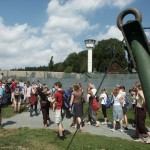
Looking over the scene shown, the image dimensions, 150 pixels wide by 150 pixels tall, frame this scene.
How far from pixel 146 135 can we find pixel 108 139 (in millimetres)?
1549

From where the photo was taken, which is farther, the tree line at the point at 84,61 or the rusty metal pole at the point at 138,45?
the tree line at the point at 84,61

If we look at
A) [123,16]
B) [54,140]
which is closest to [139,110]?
[54,140]

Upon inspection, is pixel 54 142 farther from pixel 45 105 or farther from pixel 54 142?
pixel 45 105

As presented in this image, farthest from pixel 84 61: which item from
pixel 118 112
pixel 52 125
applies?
pixel 118 112

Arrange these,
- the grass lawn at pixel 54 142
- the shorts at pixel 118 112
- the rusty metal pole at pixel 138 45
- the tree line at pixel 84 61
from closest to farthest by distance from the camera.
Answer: the rusty metal pole at pixel 138 45, the grass lawn at pixel 54 142, the shorts at pixel 118 112, the tree line at pixel 84 61

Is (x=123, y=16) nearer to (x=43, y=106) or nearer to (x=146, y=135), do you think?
(x=146, y=135)

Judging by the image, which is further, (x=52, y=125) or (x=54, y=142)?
(x=52, y=125)

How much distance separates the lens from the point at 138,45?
8.36 ft

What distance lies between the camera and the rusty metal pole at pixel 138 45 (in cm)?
247

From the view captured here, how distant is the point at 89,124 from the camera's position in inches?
592

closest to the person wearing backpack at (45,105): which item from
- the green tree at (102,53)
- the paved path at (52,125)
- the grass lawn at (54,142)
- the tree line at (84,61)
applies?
the paved path at (52,125)

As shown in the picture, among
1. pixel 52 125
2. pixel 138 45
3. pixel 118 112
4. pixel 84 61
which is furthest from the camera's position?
pixel 84 61

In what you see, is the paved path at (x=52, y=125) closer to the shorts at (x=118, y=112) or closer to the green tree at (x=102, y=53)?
the shorts at (x=118, y=112)

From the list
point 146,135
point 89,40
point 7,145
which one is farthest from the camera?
point 89,40
